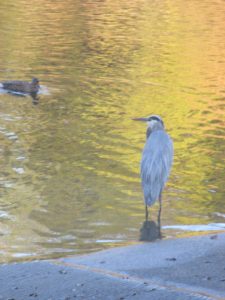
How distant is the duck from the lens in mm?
17297

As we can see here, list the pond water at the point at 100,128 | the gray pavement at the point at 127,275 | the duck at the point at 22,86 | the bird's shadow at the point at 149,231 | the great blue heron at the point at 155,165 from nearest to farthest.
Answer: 1. the gray pavement at the point at 127,275
2. the bird's shadow at the point at 149,231
3. the great blue heron at the point at 155,165
4. the pond water at the point at 100,128
5. the duck at the point at 22,86

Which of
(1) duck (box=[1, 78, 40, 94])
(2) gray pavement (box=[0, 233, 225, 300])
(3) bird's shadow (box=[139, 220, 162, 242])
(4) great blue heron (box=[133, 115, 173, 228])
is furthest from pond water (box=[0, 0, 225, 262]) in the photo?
(2) gray pavement (box=[0, 233, 225, 300])

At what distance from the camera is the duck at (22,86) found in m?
17.3

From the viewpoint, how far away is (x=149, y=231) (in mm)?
9508

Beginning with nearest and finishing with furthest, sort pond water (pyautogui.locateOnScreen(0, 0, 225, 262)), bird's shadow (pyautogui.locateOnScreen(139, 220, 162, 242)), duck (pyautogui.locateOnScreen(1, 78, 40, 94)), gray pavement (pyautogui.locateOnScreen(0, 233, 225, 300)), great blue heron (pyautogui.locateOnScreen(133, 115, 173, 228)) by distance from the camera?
1. gray pavement (pyautogui.locateOnScreen(0, 233, 225, 300))
2. bird's shadow (pyautogui.locateOnScreen(139, 220, 162, 242))
3. great blue heron (pyautogui.locateOnScreen(133, 115, 173, 228))
4. pond water (pyautogui.locateOnScreen(0, 0, 225, 262))
5. duck (pyautogui.locateOnScreen(1, 78, 40, 94))

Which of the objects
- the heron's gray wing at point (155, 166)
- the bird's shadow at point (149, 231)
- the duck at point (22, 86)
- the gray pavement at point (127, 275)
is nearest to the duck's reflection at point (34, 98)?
the duck at point (22, 86)

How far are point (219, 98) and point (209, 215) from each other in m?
8.35

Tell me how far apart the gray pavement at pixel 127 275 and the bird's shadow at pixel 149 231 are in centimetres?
114

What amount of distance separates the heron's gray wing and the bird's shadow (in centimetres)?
29

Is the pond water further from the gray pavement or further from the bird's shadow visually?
the gray pavement

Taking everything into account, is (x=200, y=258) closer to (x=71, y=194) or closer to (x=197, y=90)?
(x=71, y=194)

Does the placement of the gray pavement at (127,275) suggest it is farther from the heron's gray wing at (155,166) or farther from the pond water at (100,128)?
the heron's gray wing at (155,166)

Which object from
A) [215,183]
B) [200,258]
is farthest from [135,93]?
[200,258]

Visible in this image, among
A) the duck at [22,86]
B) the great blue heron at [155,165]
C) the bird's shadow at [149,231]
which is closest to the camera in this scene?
the bird's shadow at [149,231]
